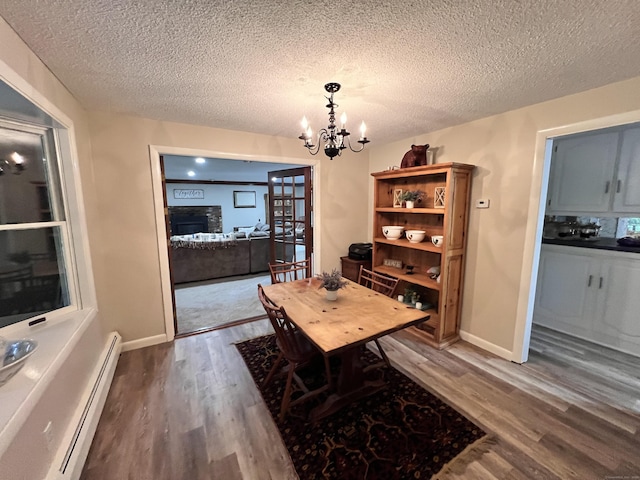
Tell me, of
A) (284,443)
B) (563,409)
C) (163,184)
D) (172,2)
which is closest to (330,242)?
(163,184)

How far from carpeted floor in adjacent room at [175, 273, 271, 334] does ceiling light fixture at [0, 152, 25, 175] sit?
2.02 meters

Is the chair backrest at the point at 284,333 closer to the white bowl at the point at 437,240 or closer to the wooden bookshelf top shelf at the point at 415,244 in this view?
the wooden bookshelf top shelf at the point at 415,244

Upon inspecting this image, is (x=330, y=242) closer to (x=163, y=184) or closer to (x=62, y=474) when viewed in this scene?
(x=163, y=184)

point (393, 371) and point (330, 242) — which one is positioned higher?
point (330, 242)

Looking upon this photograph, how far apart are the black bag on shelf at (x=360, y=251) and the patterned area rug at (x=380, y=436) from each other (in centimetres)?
176

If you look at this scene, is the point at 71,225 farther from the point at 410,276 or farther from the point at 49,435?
the point at 410,276

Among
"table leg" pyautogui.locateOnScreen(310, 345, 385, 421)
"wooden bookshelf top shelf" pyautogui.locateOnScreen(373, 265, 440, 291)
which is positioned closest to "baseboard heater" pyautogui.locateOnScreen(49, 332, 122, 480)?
"table leg" pyautogui.locateOnScreen(310, 345, 385, 421)

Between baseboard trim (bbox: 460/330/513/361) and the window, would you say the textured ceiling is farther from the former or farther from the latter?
baseboard trim (bbox: 460/330/513/361)

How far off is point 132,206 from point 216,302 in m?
1.91

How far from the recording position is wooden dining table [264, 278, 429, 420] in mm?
1595

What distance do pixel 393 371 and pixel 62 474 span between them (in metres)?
2.15

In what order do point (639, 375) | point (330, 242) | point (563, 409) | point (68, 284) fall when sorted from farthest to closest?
point (330, 242)
point (639, 375)
point (68, 284)
point (563, 409)

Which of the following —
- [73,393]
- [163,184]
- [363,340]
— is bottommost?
[73,393]

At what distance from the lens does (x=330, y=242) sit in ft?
12.3
